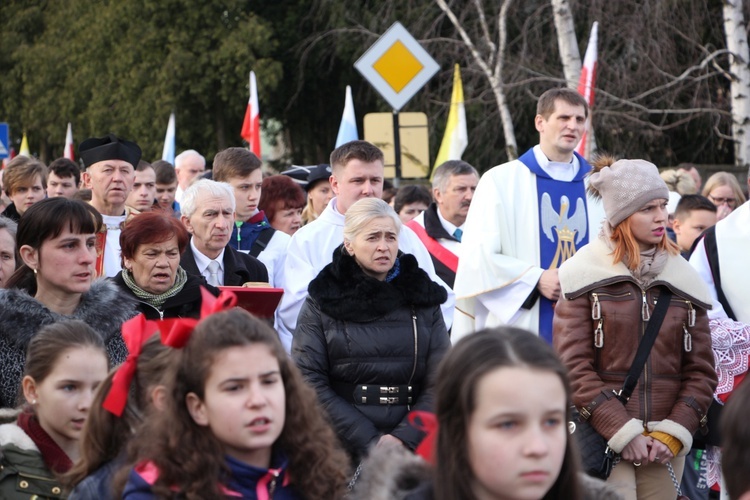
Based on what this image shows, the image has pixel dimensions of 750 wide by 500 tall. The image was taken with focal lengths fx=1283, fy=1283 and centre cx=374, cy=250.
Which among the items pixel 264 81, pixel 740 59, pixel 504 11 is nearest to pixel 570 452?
pixel 740 59

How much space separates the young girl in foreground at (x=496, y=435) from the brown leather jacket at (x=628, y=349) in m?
2.26

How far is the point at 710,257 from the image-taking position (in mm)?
7090

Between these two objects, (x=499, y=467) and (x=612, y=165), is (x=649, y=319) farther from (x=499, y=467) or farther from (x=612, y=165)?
(x=499, y=467)

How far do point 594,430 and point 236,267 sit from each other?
96.4 inches

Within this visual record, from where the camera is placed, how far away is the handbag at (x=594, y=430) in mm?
5461

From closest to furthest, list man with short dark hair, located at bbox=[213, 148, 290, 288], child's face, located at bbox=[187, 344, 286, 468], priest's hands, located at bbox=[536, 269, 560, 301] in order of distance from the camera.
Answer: child's face, located at bbox=[187, 344, 286, 468] → priest's hands, located at bbox=[536, 269, 560, 301] → man with short dark hair, located at bbox=[213, 148, 290, 288]

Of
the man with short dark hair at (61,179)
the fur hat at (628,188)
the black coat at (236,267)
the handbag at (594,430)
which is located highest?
the man with short dark hair at (61,179)

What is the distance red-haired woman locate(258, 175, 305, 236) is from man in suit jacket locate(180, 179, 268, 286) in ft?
5.16

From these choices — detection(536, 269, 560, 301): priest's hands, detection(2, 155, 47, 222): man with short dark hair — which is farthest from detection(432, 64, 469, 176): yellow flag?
detection(536, 269, 560, 301): priest's hands

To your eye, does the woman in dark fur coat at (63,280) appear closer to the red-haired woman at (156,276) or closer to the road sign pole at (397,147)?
the red-haired woman at (156,276)

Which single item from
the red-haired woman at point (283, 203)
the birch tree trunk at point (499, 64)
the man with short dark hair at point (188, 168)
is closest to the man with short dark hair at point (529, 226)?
the red-haired woman at point (283, 203)

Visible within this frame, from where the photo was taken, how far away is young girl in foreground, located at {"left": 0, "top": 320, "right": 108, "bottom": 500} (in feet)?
13.9

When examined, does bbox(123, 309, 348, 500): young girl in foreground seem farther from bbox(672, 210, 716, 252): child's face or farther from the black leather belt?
bbox(672, 210, 716, 252): child's face

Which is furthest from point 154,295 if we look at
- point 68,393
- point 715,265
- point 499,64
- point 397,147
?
point 499,64
